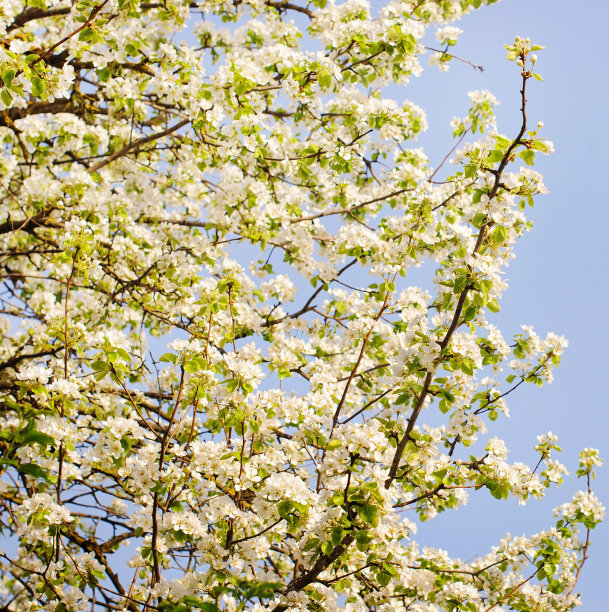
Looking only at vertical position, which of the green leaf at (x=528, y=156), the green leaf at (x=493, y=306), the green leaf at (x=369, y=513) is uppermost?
the green leaf at (x=528, y=156)

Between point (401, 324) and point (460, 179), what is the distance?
1.33 metres

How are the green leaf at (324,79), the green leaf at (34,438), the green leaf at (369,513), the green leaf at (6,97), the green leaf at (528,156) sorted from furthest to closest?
the green leaf at (324,79), the green leaf at (6,97), the green leaf at (528,156), the green leaf at (369,513), the green leaf at (34,438)

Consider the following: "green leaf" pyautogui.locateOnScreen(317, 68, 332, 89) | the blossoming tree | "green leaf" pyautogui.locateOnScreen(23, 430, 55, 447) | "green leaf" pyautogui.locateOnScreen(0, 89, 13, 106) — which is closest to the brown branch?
the blossoming tree

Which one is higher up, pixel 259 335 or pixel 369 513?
pixel 259 335

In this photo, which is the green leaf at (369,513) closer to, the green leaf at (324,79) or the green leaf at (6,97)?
the green leaf at (6,97)

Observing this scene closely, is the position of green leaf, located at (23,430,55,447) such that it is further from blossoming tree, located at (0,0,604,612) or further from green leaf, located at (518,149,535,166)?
green leaf, located at (518,149,535,166)

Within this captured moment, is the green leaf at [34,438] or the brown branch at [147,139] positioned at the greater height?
the brown branch at [147,139]

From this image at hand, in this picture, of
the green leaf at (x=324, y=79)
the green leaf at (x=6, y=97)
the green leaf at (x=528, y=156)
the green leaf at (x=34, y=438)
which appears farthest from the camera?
the green leaf at (x=324, y=79)

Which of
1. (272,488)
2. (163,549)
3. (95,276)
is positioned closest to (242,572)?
(163,549)

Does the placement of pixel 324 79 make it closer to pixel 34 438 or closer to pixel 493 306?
pixel 493 306

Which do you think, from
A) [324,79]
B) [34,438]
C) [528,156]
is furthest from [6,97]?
[528,156]

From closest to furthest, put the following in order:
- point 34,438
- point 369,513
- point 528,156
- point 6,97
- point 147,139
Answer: point 34,438, point 369,513, point 528,156, point 6,97, point 147,139

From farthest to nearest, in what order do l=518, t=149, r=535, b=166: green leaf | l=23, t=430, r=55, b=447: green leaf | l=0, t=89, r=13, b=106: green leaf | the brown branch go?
the brown branch < l=0, t=89, r=13, b=106: green leaf < l=518, t=149, r=535, b=166: green leaf < l=23, t=430, r=55, b=447: green leaf

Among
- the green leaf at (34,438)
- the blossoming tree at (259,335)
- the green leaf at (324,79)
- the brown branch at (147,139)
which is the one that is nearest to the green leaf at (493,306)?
the blossoming tree at (259,335)
